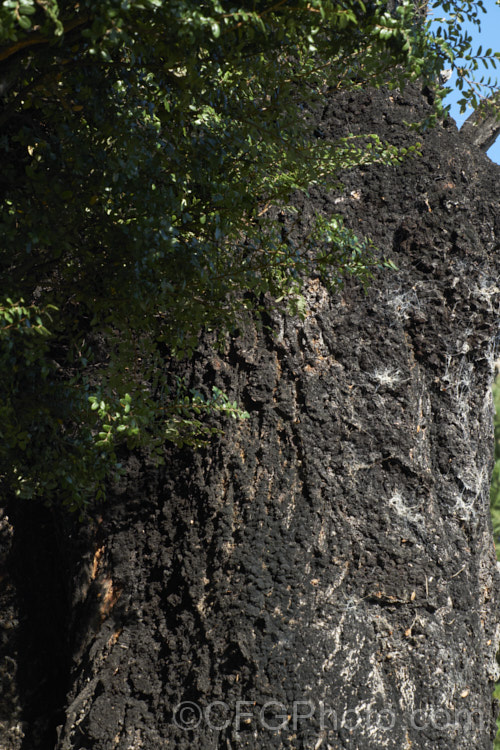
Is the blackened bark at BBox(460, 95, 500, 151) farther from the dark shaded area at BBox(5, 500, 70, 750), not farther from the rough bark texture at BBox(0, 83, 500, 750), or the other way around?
the dark shaded area at BBox(5, 500, 70, 750)

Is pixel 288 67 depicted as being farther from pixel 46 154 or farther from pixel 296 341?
pixel 296 341

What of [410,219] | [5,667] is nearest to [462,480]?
[410,219]

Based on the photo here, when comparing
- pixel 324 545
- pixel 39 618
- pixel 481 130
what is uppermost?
pixel 481 130

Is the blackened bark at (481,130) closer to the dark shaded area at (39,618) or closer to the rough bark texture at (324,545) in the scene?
the rough bark texture at (324,545)

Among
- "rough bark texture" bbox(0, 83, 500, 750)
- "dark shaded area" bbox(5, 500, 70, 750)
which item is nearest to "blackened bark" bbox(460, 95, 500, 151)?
"rough bark texture" bbox(0, 83, 500, 750)

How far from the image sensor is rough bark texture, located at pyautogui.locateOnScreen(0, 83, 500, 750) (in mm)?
3336

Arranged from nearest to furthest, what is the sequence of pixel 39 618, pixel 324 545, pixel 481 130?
pixel 324 545
pixel 39 618
pixel 481 130

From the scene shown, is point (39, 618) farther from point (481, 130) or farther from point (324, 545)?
point (481, 130)

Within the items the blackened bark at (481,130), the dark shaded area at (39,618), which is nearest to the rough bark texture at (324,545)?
the dark shaded area at (39,618)

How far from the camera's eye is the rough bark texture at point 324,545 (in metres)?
3.34

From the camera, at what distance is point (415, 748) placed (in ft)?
11.0

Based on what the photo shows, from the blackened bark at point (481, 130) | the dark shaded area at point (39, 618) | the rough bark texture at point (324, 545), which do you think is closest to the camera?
the rough bark texture at point (324, 545)

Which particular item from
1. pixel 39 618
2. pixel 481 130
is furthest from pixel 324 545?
pixel 481 130

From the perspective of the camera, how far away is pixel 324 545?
354 cm
